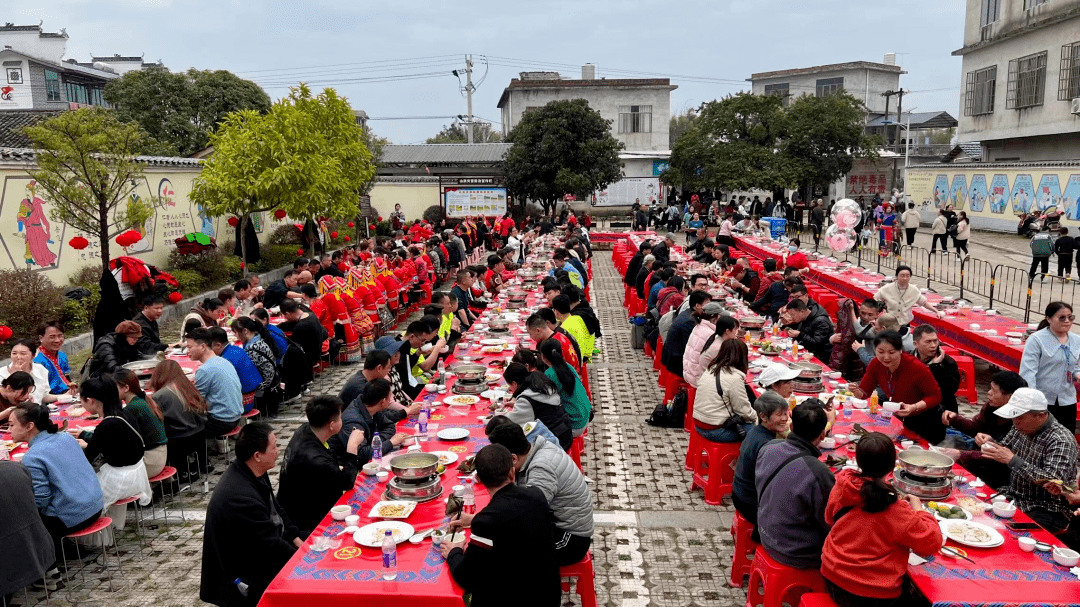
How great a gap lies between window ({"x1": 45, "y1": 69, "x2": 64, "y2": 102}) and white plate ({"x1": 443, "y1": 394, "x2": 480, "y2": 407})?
172ft

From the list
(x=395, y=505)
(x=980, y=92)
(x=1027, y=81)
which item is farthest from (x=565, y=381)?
(x=980, y=92)

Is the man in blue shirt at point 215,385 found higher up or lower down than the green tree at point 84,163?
lower down

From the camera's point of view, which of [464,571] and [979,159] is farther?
[979,159]

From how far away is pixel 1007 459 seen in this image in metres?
5.39

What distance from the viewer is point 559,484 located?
4.88 metres

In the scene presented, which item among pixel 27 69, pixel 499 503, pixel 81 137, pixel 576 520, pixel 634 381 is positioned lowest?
pixel 634 381

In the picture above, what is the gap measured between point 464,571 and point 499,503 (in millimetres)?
407

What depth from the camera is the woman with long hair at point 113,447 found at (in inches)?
241

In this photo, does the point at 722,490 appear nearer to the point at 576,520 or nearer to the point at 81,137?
the point at 576,520

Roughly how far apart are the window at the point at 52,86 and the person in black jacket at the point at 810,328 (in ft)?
173

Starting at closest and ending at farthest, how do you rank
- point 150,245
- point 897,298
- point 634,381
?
point 897,298, point 634,381, point 150,245

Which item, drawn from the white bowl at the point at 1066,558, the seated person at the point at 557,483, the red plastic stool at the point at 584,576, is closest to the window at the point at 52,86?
the seated person at the point at 557,483

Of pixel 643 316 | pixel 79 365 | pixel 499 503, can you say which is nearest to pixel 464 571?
pixel 499 503

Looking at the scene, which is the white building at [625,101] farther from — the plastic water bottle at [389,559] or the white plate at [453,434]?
the plastic water bottle at [389,559]
